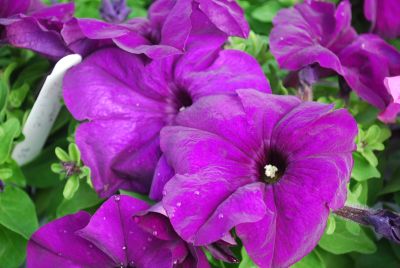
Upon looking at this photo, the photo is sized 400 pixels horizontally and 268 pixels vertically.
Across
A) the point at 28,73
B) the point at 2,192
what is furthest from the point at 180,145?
the point at 28,73

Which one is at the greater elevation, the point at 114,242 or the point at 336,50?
the point at 336,50

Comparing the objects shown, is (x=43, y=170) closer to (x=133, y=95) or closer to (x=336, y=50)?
(x=133, y=95)

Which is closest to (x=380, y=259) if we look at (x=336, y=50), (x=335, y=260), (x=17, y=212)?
(x=335, y=260)

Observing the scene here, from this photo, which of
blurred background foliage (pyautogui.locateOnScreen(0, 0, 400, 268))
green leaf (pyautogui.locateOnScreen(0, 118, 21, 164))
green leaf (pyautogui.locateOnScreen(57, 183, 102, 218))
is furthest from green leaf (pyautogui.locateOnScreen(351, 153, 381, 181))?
green leaf (pyautogui.locateOnScreen(0, 118, 21, 164))

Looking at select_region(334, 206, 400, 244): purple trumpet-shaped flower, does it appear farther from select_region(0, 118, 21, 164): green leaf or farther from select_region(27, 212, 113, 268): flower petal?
select_region(0, 118, 21, 164): green leaf

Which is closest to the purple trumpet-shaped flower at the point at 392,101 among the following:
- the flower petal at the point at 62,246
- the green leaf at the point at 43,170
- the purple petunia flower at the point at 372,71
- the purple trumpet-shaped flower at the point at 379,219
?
the purple petunia flower at the point at 372,71

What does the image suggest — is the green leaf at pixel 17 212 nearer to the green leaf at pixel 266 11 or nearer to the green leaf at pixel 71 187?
the green leaf at pixel 71 187
